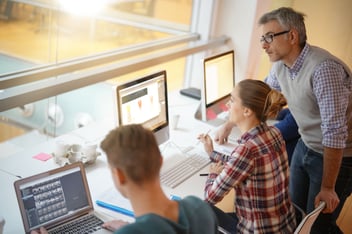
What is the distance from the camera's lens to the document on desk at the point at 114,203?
1.59 m

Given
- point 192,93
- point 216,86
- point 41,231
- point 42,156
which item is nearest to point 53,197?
point 41,231

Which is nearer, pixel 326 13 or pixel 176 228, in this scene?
pixel 176 228

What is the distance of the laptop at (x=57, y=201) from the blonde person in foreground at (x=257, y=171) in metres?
0.53

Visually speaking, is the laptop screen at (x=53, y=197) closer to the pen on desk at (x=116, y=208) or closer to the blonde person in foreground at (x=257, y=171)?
the pen on desk at (x=116, y=208)

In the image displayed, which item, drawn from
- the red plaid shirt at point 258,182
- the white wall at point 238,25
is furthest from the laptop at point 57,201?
the white wall at point 238,25

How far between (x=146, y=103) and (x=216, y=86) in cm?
75

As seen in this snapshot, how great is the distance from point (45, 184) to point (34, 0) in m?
2.66

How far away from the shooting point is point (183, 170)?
6.54 ft

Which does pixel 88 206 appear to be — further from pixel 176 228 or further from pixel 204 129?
pixel 204 129

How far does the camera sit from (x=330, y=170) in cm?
177

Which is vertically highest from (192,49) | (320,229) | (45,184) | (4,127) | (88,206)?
(192,49)

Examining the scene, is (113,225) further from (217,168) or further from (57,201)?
(217,168)

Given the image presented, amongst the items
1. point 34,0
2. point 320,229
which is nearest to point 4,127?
point 34,0

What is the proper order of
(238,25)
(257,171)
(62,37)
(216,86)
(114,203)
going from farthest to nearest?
(62,37), (238,25), (216,86), (114,203), (257,171)
